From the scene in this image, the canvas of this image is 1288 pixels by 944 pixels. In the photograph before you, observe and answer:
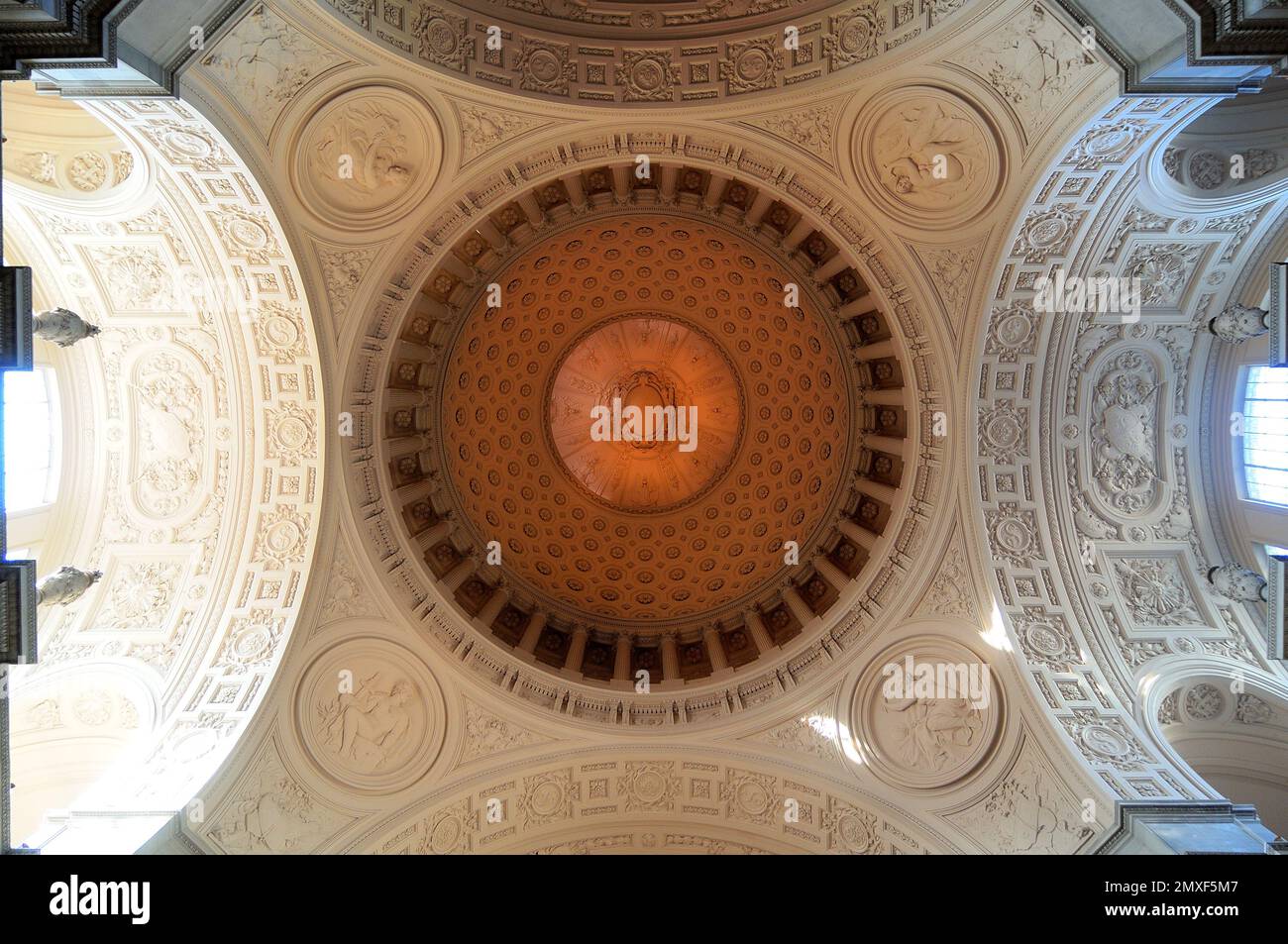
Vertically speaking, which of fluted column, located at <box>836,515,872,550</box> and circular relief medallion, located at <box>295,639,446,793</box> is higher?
fluted column, located at <box>836,515,872,550</box>

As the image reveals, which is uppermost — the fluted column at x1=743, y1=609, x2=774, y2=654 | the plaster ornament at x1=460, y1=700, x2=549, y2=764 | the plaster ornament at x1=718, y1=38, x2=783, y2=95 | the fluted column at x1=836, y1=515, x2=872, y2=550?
the plaster ornament at x1=718, y1=38, x2=783, y2=95

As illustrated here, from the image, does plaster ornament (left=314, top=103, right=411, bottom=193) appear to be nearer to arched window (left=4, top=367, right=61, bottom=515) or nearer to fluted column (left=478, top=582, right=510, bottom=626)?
arched window (left=4, top=367, right=61, bottom=515)

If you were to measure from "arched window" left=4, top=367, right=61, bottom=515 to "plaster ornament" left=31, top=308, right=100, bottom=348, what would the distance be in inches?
186

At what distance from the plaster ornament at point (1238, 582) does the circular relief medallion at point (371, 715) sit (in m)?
16.0

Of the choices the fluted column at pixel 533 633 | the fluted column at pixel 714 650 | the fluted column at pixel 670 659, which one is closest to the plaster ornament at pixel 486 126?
the fluted column at pixel 533 633

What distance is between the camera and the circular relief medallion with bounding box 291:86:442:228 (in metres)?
12.6

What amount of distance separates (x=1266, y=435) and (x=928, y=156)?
9154 millimetres

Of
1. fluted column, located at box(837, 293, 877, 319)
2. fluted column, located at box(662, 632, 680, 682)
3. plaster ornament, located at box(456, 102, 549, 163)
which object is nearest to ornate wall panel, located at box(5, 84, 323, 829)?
plaster ornament, located at box(456, 102, 549, 163)

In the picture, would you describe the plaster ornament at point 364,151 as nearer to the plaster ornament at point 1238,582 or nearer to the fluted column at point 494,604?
the fluted column at point 494,604

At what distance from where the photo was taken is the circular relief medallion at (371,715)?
14.0 m

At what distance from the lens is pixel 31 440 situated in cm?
1430
